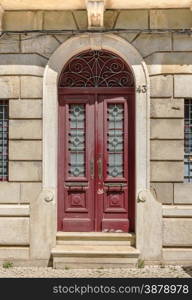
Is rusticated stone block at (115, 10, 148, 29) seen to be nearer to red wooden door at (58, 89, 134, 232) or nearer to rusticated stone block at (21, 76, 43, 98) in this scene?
red wooden door at (58, 89, 134, 232)

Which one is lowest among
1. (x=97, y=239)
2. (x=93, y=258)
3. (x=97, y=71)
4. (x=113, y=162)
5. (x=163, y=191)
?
(x=93, y=258)

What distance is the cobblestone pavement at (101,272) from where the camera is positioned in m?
7.80

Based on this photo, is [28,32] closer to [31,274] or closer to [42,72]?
[42,72]

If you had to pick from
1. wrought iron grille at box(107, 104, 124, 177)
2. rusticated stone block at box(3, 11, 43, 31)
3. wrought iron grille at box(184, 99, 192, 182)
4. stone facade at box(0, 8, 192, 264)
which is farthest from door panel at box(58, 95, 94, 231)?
wrought iron grille at box(184, 99, 192, 182)

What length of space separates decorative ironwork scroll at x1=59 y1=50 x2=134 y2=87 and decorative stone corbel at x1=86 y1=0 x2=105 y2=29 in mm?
570

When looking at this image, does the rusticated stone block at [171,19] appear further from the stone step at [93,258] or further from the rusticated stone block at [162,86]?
the stone step at [93,258]

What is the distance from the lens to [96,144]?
8758 mm

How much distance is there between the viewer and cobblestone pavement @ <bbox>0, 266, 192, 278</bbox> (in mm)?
7797

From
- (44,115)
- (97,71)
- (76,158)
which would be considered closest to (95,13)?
(97,71)

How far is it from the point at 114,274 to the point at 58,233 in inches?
52.3

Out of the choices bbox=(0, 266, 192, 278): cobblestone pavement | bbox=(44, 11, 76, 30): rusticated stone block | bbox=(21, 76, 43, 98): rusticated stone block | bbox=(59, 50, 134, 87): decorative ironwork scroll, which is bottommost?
bbox=(0, 266, 192, 278): cobblestone pavement

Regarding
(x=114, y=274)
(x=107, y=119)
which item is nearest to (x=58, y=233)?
(x=114, y=274)

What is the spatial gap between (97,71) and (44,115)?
4.17ft

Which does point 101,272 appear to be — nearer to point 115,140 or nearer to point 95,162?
point 95,162
